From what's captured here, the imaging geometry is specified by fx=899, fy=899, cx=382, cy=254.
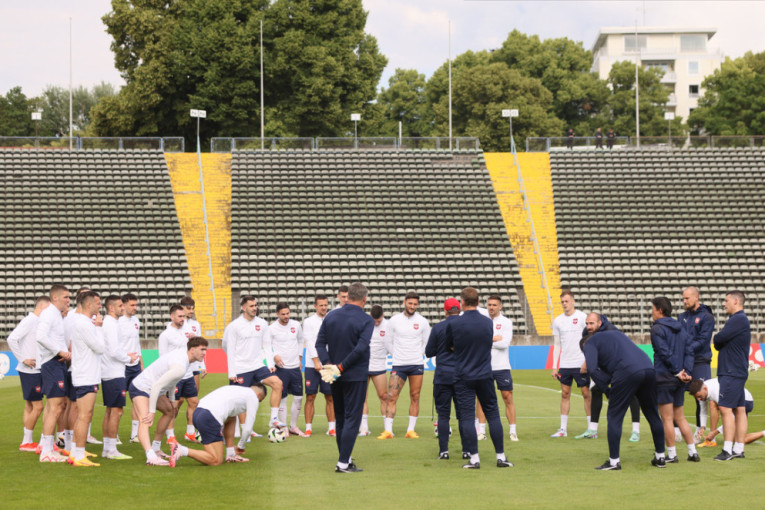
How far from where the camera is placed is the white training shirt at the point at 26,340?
11625 mm

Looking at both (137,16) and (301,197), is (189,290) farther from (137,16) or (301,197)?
(137,16)

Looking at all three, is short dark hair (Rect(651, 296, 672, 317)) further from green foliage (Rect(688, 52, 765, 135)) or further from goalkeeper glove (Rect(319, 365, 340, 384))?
green foliage (Rect(688, 52, 765, 135))

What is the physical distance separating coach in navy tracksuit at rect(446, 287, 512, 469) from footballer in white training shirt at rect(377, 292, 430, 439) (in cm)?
294

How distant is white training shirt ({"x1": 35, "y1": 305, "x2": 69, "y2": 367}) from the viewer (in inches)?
433

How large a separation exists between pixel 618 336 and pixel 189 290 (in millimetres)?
24400

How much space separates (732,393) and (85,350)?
8043mm

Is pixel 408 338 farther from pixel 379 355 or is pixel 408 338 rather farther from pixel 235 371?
pixel 235 371

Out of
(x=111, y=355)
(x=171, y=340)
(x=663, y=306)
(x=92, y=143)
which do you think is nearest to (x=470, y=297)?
(x=663, y=306)

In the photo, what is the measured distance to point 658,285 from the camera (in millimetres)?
A: 33750

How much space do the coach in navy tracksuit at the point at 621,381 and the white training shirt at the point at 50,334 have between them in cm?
646

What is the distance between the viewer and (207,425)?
1044cm

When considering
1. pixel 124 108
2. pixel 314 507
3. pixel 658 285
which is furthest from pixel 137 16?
pixel 314 507

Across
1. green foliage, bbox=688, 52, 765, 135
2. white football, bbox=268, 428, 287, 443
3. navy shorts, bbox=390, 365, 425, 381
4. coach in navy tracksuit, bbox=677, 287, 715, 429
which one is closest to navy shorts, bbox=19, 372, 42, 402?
white football, bbox=268, 428, 287, 443

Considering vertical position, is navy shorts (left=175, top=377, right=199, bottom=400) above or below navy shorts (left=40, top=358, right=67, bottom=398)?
below
